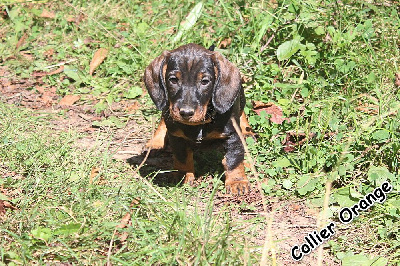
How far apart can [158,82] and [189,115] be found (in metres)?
0.65

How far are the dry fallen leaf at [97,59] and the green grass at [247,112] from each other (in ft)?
0.24

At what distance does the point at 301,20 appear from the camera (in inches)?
253

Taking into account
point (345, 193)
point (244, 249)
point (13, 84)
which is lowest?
point (13, 84)

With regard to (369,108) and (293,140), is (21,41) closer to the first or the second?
(293,140)

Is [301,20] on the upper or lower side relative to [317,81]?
upper

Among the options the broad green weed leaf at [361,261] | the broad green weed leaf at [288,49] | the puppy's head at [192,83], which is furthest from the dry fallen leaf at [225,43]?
the broad green weed leaf at [361,261]

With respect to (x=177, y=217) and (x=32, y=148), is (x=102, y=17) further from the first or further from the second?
(x=177, y=217)

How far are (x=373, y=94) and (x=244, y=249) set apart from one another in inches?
111

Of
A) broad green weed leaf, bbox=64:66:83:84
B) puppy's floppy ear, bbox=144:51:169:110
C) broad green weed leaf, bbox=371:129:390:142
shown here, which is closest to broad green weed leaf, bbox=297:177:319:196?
broad green weed leaf, bbox=371:129:390:142

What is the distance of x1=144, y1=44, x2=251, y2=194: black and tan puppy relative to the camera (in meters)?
4.73

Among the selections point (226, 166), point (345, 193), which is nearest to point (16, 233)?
point (226, 166)

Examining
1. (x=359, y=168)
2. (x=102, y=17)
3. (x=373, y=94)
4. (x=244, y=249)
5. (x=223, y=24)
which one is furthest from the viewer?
(x=102, y=17)

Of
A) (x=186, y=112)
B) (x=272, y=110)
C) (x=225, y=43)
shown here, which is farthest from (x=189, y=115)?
(x=225, y=43)

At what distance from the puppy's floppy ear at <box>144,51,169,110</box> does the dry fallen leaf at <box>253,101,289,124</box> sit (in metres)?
1.39
